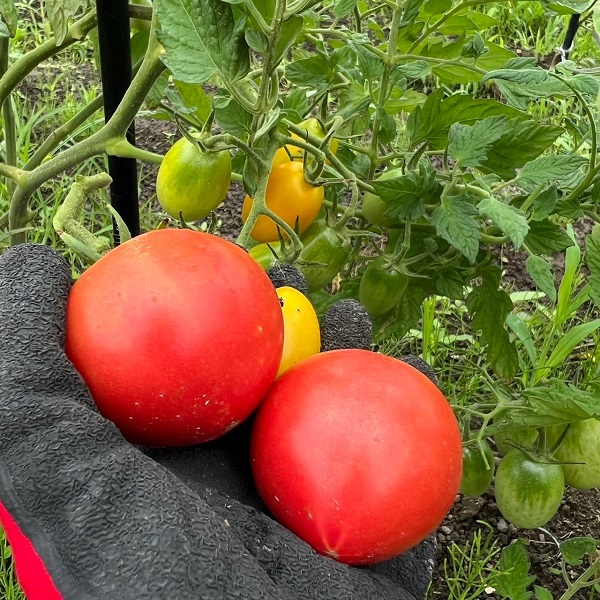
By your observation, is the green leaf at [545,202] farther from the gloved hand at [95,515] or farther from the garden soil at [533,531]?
the garden soil at [533,531]

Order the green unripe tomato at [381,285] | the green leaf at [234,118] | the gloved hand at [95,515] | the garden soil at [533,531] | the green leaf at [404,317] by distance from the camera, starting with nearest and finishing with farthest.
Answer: the gloved hand at [95,515] → the green leaf at [234,118] → the green unripe tomato at [381,285] → the green leaf at [404,317] → the garden soil at [533,531]

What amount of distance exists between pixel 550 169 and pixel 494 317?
0.27 meters

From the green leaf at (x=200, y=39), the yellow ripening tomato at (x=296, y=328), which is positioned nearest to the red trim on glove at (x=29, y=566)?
the yellow ripening tomato at (x=296, y=328)

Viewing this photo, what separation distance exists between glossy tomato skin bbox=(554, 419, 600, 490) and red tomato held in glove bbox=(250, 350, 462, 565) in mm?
442

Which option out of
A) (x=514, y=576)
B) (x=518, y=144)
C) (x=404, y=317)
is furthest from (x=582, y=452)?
(x=518, y=144)

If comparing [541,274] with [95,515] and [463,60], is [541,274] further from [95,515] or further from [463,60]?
[95,515]

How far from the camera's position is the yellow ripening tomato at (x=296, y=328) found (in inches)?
29.7

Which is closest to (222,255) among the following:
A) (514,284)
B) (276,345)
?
(276,345)

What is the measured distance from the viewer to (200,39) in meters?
0.70

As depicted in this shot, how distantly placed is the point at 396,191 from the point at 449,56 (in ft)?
1.00

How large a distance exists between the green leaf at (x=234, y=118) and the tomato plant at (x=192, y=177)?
0.03m

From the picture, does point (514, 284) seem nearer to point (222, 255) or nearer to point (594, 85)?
point (594, 85)

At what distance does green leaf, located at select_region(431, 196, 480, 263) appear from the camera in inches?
32.9

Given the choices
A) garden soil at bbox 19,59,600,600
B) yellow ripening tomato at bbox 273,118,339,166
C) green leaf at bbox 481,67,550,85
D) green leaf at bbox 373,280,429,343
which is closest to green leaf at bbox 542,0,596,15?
green leaf at bbox 481,67,550,85
